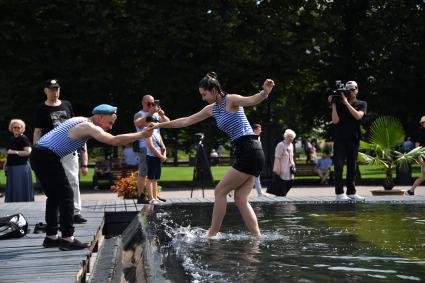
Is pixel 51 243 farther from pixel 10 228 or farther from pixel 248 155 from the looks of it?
pixel 248 155

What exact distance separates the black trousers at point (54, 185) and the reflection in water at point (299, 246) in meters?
0.94

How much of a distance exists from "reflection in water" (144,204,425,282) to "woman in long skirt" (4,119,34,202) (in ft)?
14.5

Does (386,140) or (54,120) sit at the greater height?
(54,120)

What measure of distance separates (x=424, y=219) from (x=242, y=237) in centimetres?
321

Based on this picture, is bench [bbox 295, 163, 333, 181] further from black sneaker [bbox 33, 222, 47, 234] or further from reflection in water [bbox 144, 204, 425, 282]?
black sneaker [bbox 33, 222, 47, 234]

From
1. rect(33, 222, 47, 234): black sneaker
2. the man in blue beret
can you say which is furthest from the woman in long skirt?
the man in blue beret

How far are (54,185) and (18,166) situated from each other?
835 centimetres

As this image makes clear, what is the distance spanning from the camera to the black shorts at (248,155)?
8227mm

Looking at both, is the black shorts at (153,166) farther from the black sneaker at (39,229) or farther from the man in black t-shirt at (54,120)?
the black sneaker at (39,229)

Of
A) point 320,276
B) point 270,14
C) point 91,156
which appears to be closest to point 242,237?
point 320,276

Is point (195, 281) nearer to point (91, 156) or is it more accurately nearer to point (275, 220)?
point (275, 220)

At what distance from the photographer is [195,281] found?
17.2 feet

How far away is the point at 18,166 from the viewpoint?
51.4ft

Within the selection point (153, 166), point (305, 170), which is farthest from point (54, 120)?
point (305, 170)
